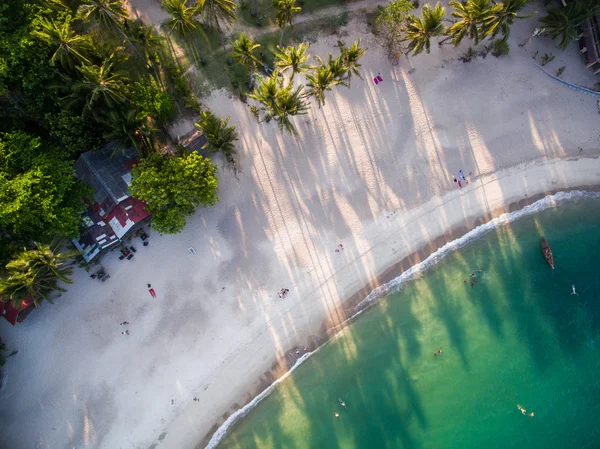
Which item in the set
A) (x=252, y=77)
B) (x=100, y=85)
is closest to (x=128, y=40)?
(x=100, y=85)

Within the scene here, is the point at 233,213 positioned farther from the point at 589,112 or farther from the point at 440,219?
the point at 589,112

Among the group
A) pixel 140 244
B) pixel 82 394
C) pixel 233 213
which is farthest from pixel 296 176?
pixel 82 394

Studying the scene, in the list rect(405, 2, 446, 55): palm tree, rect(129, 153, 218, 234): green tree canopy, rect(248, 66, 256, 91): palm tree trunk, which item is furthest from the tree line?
rect(129, 153, 218, 234): green tree canopy

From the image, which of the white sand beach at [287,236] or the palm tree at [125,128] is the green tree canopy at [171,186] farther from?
the white sand beach at [287,236]

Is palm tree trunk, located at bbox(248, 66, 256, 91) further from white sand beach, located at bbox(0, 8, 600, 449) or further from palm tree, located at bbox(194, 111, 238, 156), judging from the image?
palm tree, located at bbox(194, 111, 238, 156)

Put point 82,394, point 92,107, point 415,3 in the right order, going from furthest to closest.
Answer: point 415,3, point 82,394, point 92,107

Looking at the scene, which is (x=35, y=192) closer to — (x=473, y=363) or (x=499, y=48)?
(x=473, y=363)
